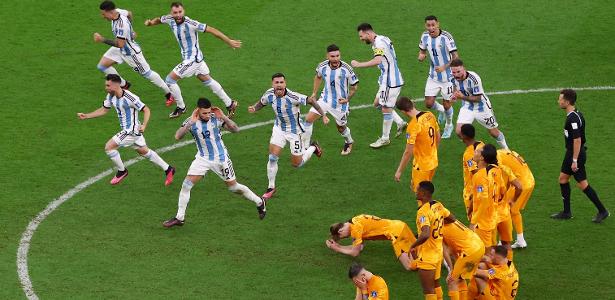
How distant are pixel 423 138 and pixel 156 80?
25.7ft

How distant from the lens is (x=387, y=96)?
23.6 meters

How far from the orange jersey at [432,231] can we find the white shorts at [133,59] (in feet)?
32.7

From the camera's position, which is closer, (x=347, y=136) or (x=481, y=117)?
(x=481, y=117)

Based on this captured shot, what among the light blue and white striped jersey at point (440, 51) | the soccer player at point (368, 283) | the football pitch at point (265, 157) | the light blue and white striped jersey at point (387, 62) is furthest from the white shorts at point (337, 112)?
the soccer player at point (368, 283)

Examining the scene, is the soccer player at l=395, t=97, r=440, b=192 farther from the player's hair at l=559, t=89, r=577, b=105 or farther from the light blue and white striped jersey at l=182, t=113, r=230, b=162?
the light blue and white striped jersey at l=182, t=113, r=230, b=162

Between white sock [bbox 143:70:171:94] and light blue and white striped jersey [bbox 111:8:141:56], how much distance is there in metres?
0.56

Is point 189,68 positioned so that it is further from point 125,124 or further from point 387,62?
point 387,62

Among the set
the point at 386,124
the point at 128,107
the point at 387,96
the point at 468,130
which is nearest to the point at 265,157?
the point at 386,124

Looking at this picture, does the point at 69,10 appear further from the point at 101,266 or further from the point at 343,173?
the point at 101,266

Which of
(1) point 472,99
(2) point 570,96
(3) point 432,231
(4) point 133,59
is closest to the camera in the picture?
(3) point 432,231

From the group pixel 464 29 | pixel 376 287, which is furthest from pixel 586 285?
pixel 464 29

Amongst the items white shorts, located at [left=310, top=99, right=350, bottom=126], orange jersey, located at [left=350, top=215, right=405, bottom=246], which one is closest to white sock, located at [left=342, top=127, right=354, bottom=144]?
white shorts, located at [left=310, top=99, right=350, bottom=126]

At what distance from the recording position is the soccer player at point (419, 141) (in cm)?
1959

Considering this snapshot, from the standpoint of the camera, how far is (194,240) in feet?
66.0
